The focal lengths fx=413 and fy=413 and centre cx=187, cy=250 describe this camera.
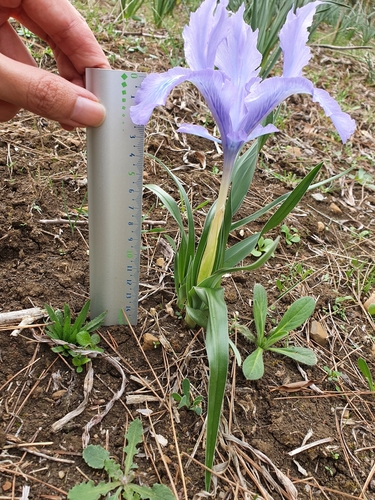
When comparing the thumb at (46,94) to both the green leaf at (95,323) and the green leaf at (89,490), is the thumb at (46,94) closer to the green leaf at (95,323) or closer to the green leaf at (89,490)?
the green leaf at (95,323)

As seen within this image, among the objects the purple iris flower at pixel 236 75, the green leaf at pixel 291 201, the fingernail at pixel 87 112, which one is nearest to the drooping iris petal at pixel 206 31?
the purple iris flower at pixel 236 75

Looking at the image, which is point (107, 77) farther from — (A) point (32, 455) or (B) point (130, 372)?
(A) point (32, 455)

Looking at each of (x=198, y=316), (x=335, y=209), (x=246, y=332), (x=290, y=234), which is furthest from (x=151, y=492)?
(x=335, y=209)

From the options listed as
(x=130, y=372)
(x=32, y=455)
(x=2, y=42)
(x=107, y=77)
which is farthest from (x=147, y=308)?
(x=2, y=42)

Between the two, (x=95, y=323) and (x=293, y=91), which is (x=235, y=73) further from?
(x=95, y=323)

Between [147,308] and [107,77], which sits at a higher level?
[107,77]

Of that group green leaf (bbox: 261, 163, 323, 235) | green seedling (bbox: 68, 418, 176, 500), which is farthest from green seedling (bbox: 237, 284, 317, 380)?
green seedling (bbox: 68, 418, 176, 500)
